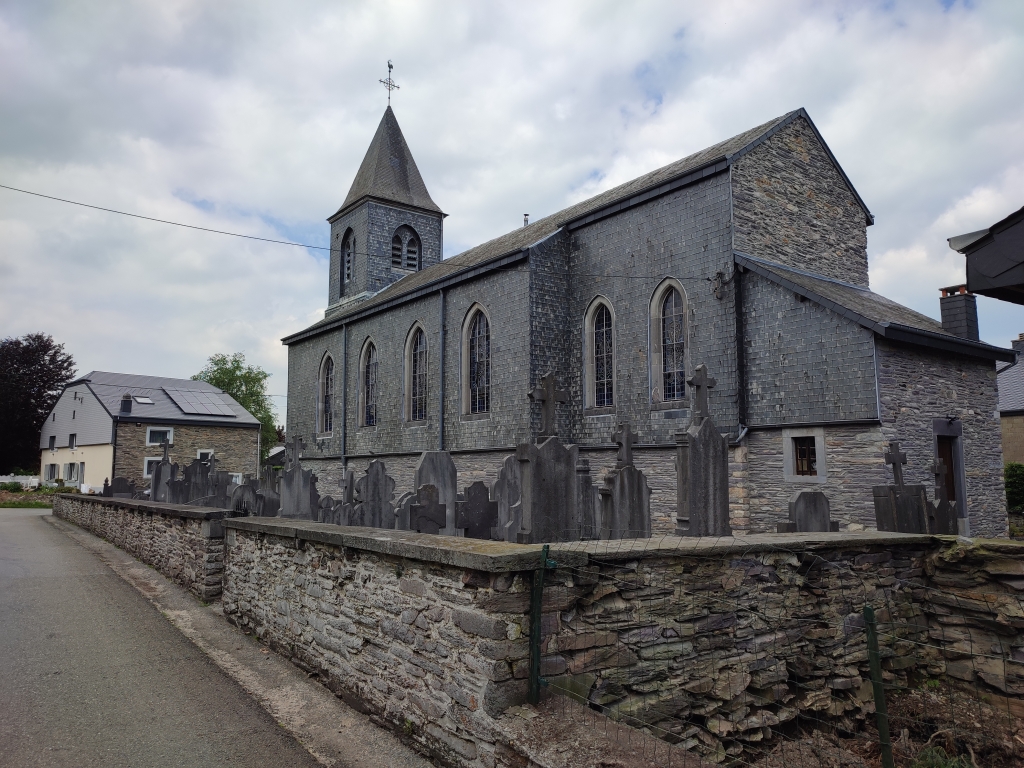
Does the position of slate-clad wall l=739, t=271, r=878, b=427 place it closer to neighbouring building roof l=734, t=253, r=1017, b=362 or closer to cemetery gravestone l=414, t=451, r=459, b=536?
neighbouring building roof l=734, t=253, r=1017, b=362

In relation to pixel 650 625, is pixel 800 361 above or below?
above

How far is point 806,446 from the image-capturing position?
12.9 meters

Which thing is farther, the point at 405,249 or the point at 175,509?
the point at 405,249

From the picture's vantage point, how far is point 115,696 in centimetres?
534

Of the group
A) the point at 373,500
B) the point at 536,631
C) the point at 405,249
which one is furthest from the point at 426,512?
the point at 405,249

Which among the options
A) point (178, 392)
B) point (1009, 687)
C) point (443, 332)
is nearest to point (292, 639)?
point (1009, 687)

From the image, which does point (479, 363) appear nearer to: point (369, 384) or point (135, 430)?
point (369, 384)

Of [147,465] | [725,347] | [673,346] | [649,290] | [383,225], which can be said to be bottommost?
[147,465]

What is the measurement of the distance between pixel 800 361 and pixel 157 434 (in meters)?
31.5

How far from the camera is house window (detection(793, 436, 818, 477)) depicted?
12.8 meters

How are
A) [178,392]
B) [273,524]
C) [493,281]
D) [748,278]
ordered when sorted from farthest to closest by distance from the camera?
[178,392], [493,281], [748,278], [273,524]

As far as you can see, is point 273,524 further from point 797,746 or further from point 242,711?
point 797,746

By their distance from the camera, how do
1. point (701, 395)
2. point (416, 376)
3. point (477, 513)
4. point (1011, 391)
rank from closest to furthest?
1. point (701, 395)
2. point (477, 513)
3. point (416, 376)
4. point (1011, 391)

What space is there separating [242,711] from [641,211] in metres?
14.2
